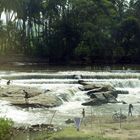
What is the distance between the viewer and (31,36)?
258 feet

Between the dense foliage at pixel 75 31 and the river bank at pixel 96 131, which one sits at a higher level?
the dense foliage at pixel 75 31

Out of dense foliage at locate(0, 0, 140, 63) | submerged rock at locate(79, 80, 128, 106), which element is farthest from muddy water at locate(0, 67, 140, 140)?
dense foliage at locate(0, 0, 140, 63)

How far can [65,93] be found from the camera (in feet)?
125

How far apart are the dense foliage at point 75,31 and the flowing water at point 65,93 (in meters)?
22.4

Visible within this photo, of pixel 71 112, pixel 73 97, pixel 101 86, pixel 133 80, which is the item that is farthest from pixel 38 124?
pixel 133 80

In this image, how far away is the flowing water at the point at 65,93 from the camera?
30.8 metres

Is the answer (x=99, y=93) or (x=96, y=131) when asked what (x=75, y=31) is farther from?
(x=96, y=131)

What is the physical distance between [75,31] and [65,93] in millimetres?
35655

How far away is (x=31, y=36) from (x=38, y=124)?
52.5 meters

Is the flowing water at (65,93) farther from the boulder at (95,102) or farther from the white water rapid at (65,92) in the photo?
the boulder at (95,102)

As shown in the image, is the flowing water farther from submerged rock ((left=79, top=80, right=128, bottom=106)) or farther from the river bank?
the river bank

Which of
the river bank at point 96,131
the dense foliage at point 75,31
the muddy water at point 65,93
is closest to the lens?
the river bank at point 96,131

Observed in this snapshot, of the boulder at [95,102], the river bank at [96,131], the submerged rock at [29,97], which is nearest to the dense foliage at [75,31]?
the submerged rock at [29,97]

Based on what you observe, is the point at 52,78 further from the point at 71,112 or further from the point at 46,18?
the point at 46,18
